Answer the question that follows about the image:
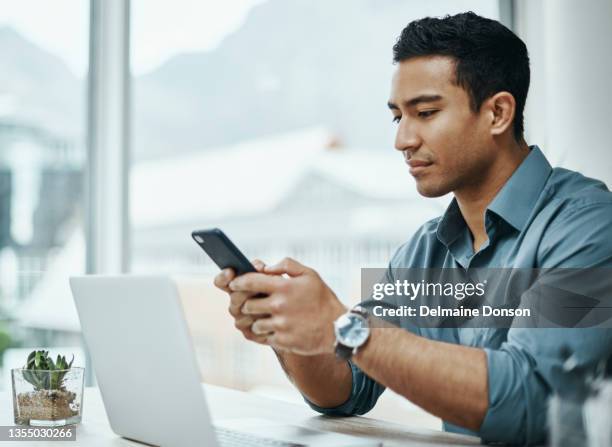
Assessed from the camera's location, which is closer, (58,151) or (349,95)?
(58,151)

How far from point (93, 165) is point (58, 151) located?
0.41 feet

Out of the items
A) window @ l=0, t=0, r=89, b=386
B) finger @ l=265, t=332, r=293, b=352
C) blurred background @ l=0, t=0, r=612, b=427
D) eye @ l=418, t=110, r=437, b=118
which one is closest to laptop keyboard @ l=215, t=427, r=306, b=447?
finger @ l=265, t=332, r=293, b=352

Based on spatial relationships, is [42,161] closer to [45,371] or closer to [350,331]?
[45,371]

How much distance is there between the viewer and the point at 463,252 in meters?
1.60

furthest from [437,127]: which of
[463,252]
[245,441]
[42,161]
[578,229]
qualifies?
[42,161]

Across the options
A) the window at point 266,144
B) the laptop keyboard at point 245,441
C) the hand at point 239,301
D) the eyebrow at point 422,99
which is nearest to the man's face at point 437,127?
the eyebrow at point 422,99

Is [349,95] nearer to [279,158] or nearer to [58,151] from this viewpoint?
[279,158]

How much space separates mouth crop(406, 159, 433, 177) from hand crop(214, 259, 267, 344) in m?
0.49

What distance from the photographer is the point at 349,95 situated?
3816mm

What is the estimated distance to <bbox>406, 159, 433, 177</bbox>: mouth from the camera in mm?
1562

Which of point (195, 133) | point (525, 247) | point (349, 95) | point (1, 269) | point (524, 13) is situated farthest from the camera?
point (349, 95)

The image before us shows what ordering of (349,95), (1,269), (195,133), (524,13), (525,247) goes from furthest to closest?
(349,95), (195,133), (524,13), (1,269), (525,247)

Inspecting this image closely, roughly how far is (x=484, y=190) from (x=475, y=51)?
0.94 feet

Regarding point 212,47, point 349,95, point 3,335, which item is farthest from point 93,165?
A: point 349,95
